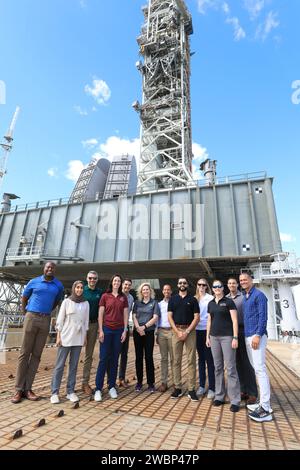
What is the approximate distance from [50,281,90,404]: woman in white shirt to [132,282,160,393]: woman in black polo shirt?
3.38 feet

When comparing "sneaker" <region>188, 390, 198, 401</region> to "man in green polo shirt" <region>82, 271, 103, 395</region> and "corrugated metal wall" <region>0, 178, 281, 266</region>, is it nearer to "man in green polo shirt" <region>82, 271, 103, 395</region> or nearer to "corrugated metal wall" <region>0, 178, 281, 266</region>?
"man in green polo shirt" <region>82, 271, 103, 395</region>

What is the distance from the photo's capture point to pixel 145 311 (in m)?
5.04

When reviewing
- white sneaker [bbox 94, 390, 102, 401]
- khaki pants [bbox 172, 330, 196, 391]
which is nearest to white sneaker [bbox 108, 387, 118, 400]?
white sneaker [bbox 94, 390, 102, 401]

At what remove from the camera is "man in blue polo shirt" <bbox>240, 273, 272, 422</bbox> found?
357cm

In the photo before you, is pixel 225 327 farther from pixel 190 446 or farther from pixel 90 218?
pixel 90 218

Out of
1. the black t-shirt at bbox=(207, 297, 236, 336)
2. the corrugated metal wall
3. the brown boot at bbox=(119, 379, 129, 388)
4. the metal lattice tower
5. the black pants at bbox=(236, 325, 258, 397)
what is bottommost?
the brown boot at bbox=(119, 379, 129, 388)

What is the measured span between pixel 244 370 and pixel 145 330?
1831 mm

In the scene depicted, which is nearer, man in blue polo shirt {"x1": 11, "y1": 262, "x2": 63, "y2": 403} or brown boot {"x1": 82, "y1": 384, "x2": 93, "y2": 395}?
man in blue polo shirt {"x1": 11, "y1": 262, "x2": 63, "y2": 403}

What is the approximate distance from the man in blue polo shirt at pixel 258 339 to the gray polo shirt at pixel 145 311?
5.64 ft

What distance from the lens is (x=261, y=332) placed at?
3752 millimetres

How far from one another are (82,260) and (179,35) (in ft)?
113

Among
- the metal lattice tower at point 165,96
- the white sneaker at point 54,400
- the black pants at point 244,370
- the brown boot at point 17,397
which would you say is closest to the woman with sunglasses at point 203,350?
the black pants at point 244,370

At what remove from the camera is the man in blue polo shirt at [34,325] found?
3.99 metres

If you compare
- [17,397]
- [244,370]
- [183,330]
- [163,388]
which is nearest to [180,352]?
[183,330]
